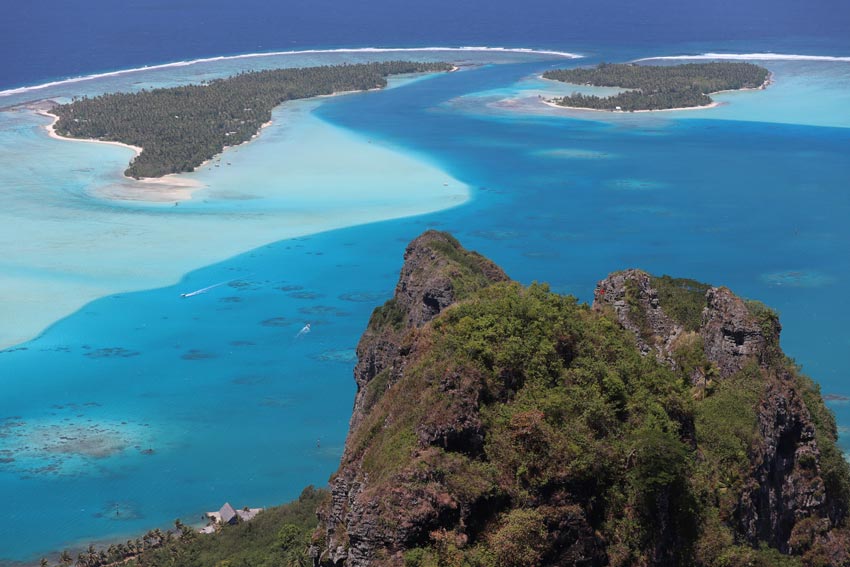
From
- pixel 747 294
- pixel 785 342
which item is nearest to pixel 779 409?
pixel 785 342

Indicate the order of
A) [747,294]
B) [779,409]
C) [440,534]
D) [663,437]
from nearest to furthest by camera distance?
[440,534] < [663,437] < [779,409] < [747,294]

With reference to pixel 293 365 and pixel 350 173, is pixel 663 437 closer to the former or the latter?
pixel 293 365

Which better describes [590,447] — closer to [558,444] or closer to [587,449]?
[587,449]

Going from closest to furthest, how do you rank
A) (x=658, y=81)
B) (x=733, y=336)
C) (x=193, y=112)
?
(x=733, y=336) → (x=193, y=112) → (x=658, y=81)

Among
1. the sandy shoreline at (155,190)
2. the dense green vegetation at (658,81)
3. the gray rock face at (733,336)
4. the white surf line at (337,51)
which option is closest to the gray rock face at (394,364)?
the gray rock face at (733,336)

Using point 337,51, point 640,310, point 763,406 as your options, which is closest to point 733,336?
point 763,406

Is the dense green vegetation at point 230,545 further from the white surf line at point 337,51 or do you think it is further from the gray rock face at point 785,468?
the white surf line at point 337,51

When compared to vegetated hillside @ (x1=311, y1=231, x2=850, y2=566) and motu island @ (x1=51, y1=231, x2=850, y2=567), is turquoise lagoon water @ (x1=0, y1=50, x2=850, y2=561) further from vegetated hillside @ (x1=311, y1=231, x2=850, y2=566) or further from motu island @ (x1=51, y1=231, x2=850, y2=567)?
vegetated hillside @ (x1=311, y1=231, x2=850, y2=566)
